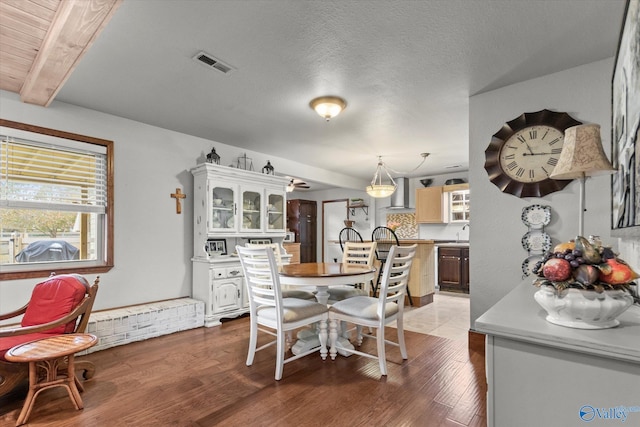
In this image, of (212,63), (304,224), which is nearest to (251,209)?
(212,63)

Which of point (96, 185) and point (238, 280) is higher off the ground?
point (96, 185)

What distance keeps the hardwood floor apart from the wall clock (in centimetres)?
154

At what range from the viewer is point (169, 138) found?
12.9 feet

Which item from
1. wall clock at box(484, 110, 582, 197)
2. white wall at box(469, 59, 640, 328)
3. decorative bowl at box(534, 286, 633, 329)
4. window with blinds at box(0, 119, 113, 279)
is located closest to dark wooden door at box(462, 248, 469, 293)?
white wall at box(469, 59, 640, 328)

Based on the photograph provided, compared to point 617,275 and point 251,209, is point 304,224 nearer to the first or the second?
point 251,209

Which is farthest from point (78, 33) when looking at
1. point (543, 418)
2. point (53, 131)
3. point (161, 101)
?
point (543, 418)

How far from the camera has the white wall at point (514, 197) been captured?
2.36m

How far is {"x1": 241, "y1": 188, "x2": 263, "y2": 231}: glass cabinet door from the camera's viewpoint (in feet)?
14.4

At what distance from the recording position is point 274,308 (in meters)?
2.52

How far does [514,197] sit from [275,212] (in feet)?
10.5

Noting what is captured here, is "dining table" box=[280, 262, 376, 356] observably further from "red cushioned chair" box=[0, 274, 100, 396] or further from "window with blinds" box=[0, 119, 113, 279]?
"window with blinds" box=[0, 119, 113, 279]

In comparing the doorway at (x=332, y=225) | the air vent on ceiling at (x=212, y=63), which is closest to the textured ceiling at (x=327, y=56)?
the air vent on ceiling at (x=212, y=63)

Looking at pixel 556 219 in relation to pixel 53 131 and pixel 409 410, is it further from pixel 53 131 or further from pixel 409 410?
pixel 53 131

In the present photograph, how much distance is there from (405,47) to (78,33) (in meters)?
2.03
